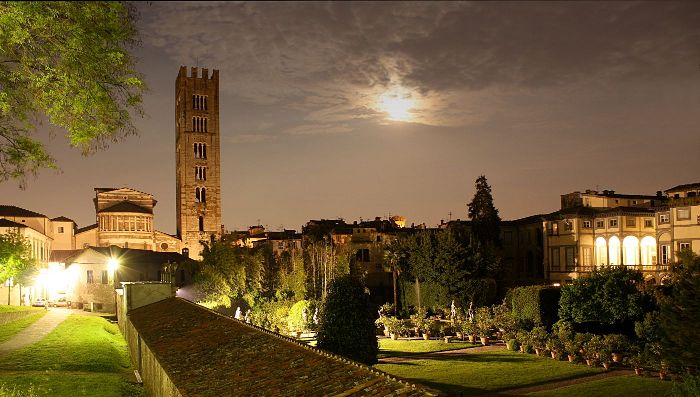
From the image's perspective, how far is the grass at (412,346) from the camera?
30.4 meters

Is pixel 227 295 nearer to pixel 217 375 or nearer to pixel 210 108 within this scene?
pixel 217 375

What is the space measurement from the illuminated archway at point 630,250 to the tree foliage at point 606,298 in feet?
89.4

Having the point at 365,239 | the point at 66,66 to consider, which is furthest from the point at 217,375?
the point at 365,239

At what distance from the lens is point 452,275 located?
49.6 meters

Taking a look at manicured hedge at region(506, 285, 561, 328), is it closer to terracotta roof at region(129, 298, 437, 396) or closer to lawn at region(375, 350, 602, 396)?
lawn at region(375, 350, 602, 396)

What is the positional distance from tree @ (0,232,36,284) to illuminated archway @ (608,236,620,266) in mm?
51400

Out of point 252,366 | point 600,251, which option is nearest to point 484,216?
point 600,251

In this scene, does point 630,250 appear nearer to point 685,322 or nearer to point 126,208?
point 685,322

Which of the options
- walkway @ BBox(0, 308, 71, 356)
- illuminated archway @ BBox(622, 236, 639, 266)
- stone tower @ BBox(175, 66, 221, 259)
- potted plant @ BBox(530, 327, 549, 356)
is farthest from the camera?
stone tower @ BBox(175, 66, 221, 259)

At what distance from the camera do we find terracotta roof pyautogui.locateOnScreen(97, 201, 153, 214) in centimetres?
7775

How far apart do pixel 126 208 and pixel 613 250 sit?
57.5 metres

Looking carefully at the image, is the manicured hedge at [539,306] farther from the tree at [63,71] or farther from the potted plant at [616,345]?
the tree at [63,71]

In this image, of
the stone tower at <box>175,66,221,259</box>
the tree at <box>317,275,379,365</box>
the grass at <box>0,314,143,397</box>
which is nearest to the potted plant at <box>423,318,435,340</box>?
the tree at <box>317,275,379,365</box>

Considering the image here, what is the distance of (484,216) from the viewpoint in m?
64.9
